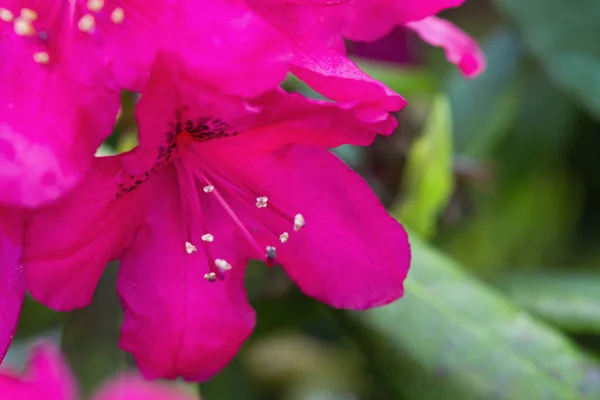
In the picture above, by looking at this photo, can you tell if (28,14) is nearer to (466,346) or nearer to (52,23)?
(52,23)

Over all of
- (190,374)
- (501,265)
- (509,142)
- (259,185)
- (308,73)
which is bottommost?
(501,265)

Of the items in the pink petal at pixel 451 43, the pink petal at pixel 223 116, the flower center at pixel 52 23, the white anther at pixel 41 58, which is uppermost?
the flower center at pixel 52 23

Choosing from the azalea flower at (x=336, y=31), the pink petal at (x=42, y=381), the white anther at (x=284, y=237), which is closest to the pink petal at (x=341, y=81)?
the azalea flower at (x=336, y=31)

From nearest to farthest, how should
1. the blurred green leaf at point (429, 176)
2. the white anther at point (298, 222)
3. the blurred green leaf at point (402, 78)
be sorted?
the white anther at point (298, 222), the blurred green leaf at point (429, 176), the blurred green leaf at point (402, 78)

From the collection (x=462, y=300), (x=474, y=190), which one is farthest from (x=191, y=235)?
(x=474, y=190)

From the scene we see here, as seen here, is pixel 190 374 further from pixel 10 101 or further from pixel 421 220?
pixel 421 220

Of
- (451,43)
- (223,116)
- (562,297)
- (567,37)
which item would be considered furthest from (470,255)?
(223,116)

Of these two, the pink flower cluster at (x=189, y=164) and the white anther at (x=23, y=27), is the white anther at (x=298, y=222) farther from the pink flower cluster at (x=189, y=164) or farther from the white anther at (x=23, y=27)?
the white anther at (x=23, y=27)
